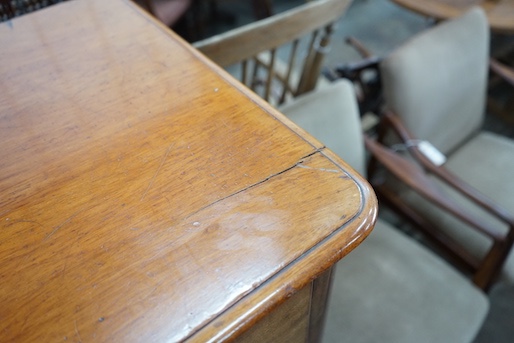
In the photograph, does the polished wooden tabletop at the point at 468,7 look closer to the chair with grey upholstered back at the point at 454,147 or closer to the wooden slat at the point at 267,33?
the chair with grey upholstered back at the point at 454,147

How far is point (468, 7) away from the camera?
1.61 metres

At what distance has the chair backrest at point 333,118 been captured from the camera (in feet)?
2.95

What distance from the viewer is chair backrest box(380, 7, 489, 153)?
111cm

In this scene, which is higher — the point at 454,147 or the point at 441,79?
the point at 441,79

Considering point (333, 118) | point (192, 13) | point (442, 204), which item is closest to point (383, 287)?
point (442, 204)

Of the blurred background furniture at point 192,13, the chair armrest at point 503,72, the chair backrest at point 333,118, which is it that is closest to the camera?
the chair backrest at point 333,118

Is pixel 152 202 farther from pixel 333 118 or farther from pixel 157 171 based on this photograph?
pixel 333 118

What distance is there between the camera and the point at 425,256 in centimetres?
98

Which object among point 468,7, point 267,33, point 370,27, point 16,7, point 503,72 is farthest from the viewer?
point 370,27

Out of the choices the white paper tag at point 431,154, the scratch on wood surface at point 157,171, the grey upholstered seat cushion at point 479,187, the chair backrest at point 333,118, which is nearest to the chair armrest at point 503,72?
the grey upholstered seat cushion at point 479,187

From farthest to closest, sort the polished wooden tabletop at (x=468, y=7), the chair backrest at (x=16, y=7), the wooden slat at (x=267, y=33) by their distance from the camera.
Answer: the polished wooden tabletop at (x=468, y=7) < the wooden slat at (x=267, y=33) < the chair backrest at (x=16, y=7)

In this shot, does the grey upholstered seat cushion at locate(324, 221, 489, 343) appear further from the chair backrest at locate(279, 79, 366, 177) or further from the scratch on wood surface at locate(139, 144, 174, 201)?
the scratch on wood surface at locate(139, 144, 174, 201)

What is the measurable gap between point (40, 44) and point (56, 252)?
1.07 ft

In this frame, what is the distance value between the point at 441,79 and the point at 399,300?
2.23 ft
